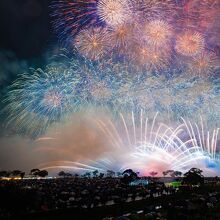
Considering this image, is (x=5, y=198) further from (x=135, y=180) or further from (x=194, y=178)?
(x=135, y=180)

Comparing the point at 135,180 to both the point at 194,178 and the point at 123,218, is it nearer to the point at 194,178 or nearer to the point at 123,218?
the point at 194,178

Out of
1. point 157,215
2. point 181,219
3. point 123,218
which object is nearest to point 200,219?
point 181,219

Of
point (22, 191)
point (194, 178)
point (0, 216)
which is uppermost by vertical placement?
point (194, 178)

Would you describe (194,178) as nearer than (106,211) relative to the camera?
No

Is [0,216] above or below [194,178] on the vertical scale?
below

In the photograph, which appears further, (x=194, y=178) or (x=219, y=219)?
(x=194, y=178)

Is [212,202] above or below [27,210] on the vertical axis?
above

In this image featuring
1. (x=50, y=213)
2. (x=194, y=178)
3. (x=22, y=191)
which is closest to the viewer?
(x=22, y=191)

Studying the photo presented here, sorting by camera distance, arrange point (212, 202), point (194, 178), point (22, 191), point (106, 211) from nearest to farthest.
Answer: point (22, 191), point (106, 211), point (212, 202), point (194, 178)

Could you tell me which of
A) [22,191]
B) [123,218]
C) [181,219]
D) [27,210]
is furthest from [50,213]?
[181,219]
